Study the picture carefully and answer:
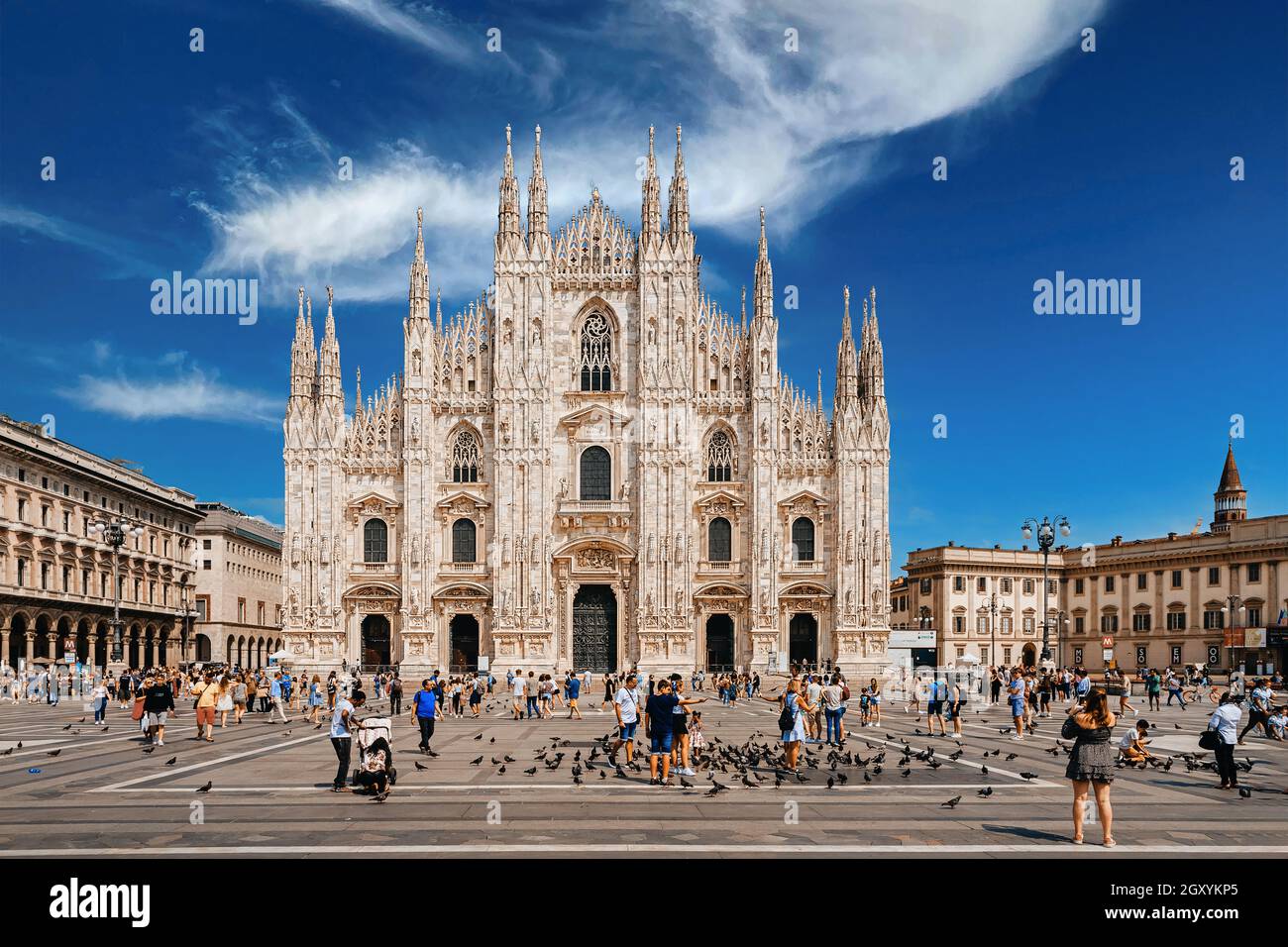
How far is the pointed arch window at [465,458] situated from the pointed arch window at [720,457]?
11.7 m

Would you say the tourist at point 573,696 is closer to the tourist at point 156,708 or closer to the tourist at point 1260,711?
the tourist at point 156,708

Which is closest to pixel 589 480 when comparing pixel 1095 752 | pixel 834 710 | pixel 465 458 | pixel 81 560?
pixel 465 458

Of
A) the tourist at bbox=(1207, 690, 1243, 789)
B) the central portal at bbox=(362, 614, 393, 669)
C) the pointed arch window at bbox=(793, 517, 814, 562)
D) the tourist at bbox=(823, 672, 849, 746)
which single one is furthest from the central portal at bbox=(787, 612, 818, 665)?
the tourist at bbox=(1207, 690, 1243, 789)

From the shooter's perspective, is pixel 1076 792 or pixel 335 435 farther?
pixel 335 435

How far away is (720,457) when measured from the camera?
5575 centimetres

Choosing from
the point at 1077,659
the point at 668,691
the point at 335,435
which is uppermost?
the point at 335,435

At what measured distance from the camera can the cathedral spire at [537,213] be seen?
5541 centimetres

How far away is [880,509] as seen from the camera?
5403 cm

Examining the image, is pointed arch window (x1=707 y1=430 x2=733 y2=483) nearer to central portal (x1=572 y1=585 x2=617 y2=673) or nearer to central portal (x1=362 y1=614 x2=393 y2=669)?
central portal (x1=572 y1=585 x2=617 y2=673)
